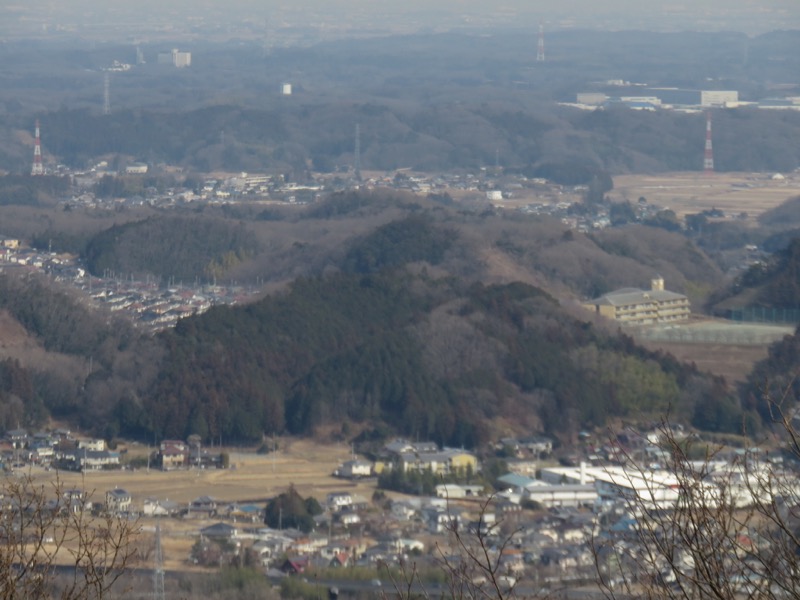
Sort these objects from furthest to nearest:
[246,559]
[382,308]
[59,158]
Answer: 1. [59,158]
2. [382,308]
3. [246,559]

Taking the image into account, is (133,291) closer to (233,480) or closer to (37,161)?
(233,480)

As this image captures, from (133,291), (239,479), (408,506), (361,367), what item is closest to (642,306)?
(361,367)

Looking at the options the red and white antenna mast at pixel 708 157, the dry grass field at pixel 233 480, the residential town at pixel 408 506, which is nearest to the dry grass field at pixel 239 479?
the dry grass field at pixel 233 480

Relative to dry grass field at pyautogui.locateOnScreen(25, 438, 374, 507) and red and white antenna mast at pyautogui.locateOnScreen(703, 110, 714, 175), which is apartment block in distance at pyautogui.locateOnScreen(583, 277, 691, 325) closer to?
dry grass field at pyautogui.locateOnScreen(25, 438, 374, 507)

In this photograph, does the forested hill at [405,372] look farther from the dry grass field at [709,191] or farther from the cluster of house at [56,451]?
the dry grass field at [709,191]

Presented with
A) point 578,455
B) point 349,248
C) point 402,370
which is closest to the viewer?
point 578,455

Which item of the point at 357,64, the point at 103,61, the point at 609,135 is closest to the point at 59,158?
the point at 609,135

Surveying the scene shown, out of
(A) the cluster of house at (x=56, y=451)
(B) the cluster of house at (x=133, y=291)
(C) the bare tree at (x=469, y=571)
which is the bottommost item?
(B) the cluster of house at (x=133, y=291)

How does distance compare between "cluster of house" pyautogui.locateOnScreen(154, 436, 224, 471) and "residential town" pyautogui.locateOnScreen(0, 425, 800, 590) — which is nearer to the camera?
"residential town" pyautogui.locateOnScreen(0, 425, 800, 590)

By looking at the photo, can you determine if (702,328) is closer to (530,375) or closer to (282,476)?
(530,375)

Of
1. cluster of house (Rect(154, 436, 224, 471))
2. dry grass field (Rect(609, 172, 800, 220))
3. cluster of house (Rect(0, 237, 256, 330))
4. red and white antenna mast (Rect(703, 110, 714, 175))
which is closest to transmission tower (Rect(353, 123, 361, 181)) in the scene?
dry grass field (Rect(609, 172, 800, 220))

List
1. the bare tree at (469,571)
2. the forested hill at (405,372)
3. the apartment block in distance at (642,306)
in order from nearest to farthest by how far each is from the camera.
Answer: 1. the bare tree at (469,571)
2. the forested hill at (405,372)
3. the apartment block in distance at (642,306)
